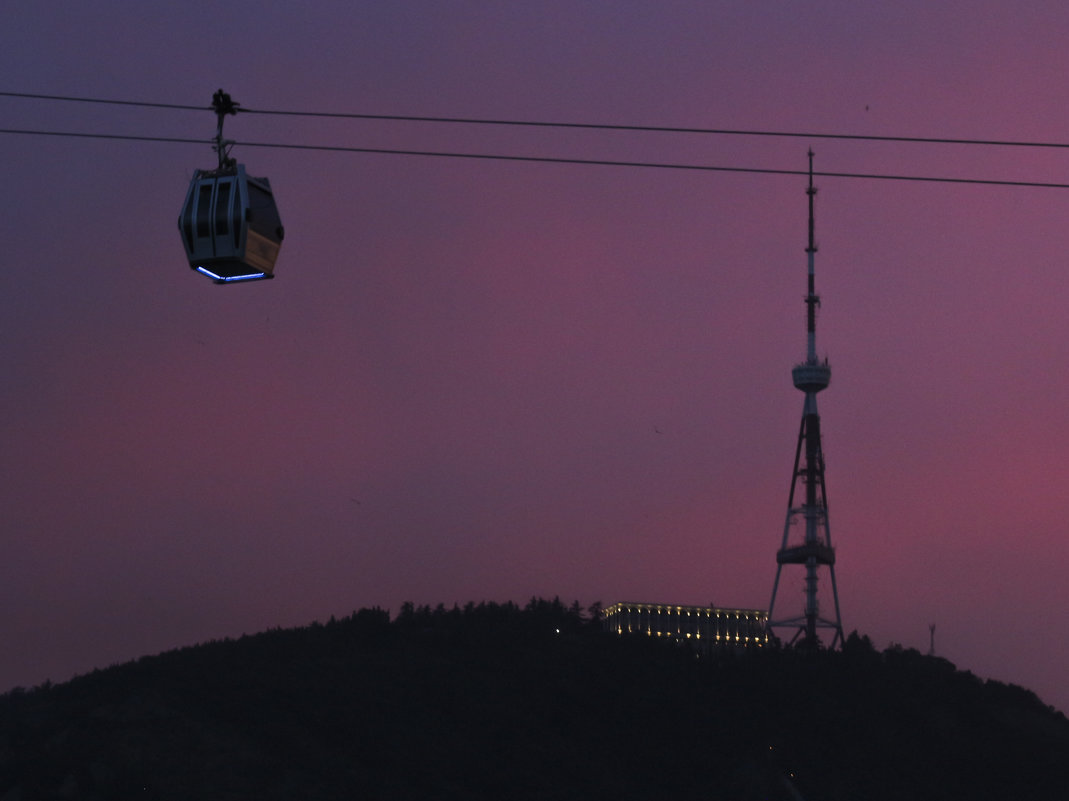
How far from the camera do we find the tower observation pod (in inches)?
1217

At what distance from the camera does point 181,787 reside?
17388 cm

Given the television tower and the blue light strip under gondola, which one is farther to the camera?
the television tower

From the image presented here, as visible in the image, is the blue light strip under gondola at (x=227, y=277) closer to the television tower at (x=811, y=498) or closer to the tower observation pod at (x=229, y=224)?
the tower observation pod at (x=229, y=224)

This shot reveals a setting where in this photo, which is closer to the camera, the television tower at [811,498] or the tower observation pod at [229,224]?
the tower observation pod at [229,224]

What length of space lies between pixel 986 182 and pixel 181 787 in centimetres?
15203

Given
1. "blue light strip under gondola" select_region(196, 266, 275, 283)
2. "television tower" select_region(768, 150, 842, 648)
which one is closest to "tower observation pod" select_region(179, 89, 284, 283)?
"blue light strip under gondola" select_region(196, 266, 275, 283)

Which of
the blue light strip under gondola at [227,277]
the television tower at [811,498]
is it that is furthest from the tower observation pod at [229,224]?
the television tower at [811,498]

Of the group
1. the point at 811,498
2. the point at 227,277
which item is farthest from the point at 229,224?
the point at 811,498

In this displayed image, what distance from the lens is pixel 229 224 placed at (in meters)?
30.8

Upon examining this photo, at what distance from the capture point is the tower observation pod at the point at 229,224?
101 ft

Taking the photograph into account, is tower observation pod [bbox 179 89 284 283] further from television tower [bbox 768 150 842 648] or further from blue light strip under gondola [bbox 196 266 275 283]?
television tower [bbox 768 150 842 648]

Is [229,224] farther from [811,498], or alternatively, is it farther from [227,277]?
[811,498]

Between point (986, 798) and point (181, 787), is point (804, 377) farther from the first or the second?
point (181, 787)

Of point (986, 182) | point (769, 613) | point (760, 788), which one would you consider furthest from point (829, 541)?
point (986, 182)
